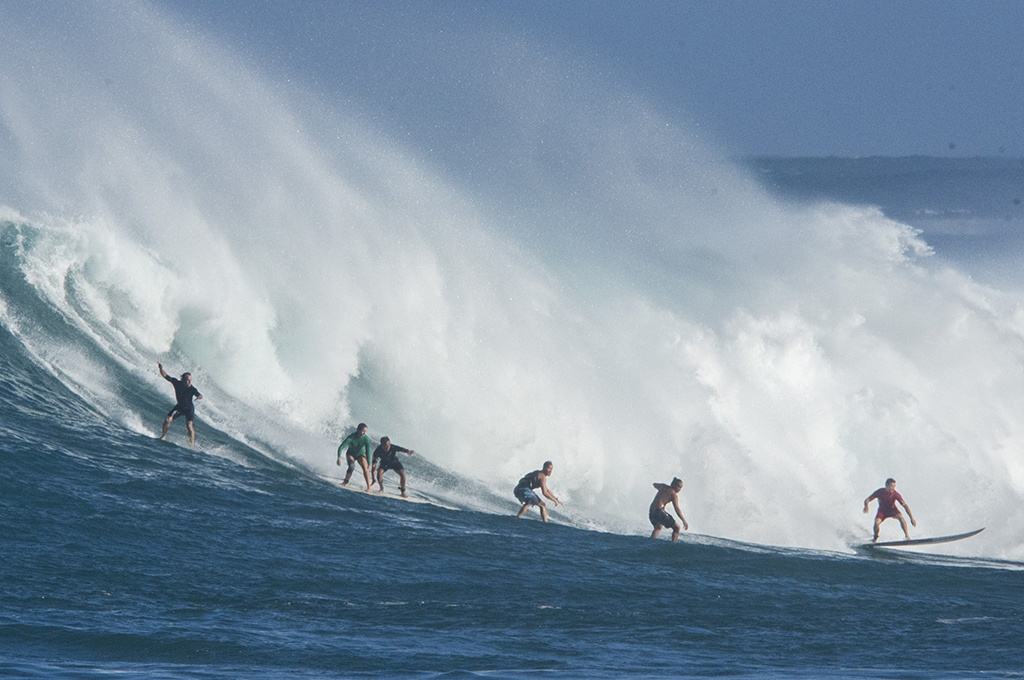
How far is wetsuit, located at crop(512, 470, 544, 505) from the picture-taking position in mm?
17312

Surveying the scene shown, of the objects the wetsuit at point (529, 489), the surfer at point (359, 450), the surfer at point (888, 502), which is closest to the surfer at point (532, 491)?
the wetsuit at point (529, 489)

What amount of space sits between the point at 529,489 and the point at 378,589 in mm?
5012

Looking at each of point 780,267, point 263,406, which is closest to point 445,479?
point 263,406

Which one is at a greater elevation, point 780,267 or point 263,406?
point 780,267

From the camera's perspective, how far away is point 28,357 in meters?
18.1

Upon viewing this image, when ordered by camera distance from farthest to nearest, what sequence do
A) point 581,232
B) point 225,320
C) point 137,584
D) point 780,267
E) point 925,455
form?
1. point 581,232
2. point 780,267
3. point 925,455
4. point 225,320
5. point 137,584

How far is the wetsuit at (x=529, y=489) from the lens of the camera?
17.3 meters

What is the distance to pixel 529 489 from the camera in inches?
684

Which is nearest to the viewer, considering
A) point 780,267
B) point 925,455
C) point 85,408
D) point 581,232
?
point 85,408

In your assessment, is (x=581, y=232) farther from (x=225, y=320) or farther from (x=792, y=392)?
(x=225, y=320)

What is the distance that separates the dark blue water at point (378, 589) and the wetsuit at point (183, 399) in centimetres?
58

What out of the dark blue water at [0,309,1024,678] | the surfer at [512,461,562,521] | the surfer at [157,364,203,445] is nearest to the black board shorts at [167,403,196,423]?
the surfer at [157,364,203,445]

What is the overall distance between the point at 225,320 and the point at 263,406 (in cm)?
222

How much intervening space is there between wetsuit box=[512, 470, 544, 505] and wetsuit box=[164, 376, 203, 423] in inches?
171
